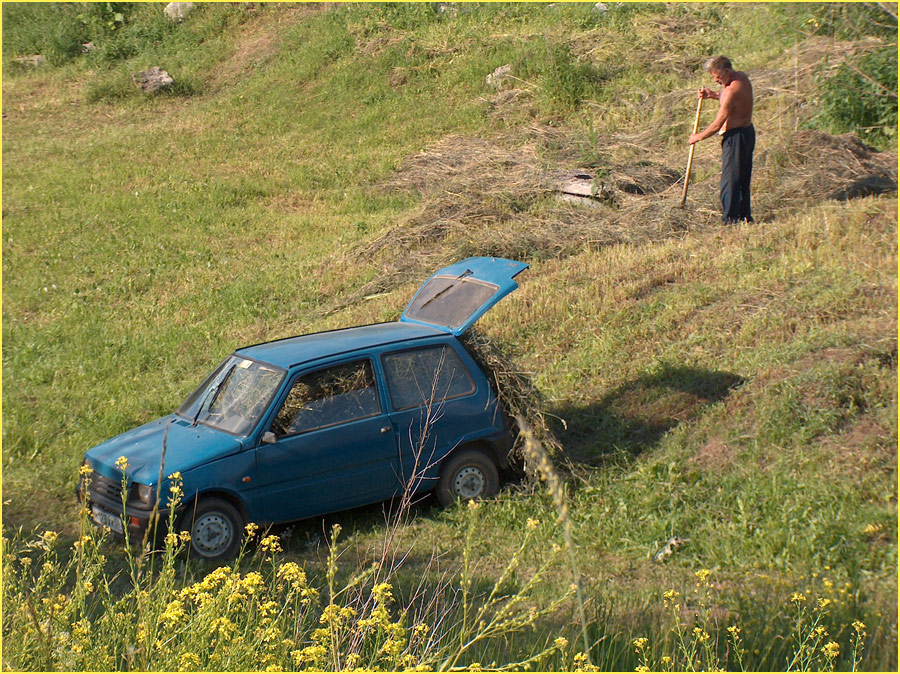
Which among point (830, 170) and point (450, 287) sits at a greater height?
point (450, 287)

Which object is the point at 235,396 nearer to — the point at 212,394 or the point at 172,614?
the point at 212,394

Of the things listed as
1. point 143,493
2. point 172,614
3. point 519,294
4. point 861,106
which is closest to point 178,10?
point 861,106

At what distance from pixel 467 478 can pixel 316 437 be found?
4.45ft

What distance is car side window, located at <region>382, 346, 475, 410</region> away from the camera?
743 cm

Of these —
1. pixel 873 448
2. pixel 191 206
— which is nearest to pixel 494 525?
pixel 873 448

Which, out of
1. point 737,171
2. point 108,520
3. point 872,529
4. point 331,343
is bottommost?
point 872,529

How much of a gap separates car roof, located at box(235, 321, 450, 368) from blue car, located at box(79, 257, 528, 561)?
0.02 m

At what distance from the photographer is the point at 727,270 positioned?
10148mm

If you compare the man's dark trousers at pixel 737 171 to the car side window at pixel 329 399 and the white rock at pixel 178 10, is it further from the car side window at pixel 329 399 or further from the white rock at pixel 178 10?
the white rock at pixel 178 10

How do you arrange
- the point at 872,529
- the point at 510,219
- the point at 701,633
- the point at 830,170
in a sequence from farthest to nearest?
1. the point at 510,219
2. the point at 830,170
3. the point at 872,529
4. the point at 701,633

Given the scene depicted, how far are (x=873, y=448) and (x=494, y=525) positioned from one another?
3.02m

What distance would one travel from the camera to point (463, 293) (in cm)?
824

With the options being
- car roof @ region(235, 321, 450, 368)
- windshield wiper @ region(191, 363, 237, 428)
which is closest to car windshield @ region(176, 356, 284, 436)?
windshield wiper @ region(191, 363, 237, 428)

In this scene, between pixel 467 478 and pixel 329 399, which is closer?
pixel 329 399
